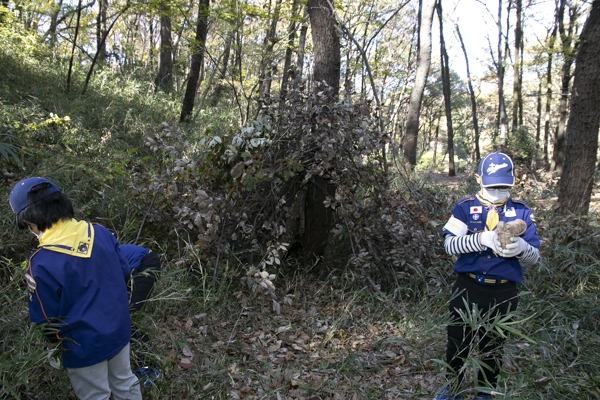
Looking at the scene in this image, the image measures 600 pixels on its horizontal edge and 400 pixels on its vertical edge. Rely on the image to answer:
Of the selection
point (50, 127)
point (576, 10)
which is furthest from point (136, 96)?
point (576, 10)

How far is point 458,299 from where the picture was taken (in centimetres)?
272

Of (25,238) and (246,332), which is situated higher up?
(25,238)

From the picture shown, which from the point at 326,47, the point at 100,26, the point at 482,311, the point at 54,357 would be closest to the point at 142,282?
the point at 54,357

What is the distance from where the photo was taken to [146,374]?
8.52ft

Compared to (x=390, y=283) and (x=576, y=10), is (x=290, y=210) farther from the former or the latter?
(x=576, y=10)

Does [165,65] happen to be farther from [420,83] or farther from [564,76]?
[564,76]

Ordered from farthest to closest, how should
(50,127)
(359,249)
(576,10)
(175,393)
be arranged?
(576,10)
(50,127)
(359,249)
(175,393)

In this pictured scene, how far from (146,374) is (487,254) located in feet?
7.67

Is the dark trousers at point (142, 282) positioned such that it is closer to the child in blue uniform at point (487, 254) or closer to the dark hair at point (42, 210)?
the dark hair at point (42, 210)

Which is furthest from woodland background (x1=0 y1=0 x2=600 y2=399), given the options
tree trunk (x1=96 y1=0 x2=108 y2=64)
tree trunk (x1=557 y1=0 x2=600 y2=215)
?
tree trunk (x1=96 y1=0 x2=108 y2=64)

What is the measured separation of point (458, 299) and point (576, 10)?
16.4m

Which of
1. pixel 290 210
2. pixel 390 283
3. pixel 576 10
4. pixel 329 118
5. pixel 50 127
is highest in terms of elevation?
pixel 576 10

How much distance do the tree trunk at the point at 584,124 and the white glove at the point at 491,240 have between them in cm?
364

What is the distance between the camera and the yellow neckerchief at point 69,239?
194 cm
